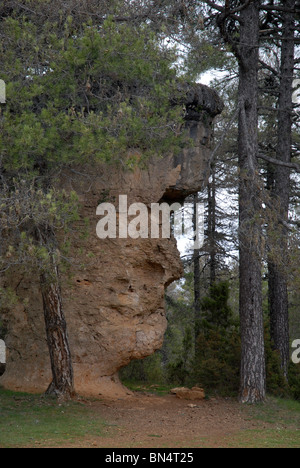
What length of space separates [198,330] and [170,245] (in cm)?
321

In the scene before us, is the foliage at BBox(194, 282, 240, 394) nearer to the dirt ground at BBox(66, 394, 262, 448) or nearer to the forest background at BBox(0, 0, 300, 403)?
the forest background at BBox(0, 0, 300, 403)

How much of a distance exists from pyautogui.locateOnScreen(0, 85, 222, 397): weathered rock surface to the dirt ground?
106 cm

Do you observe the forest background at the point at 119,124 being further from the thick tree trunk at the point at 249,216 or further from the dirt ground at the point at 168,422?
the dirt ground at the point at 168,422

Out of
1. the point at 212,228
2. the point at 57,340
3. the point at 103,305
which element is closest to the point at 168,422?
the point at 57,340

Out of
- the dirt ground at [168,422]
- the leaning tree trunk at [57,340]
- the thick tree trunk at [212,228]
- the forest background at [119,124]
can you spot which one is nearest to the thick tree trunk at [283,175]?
the forest background at [119,124]

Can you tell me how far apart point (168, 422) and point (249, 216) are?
4.42 metres

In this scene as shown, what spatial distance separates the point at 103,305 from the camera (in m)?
12.1

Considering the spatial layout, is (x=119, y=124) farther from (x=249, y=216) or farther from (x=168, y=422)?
(x=168, y=422)

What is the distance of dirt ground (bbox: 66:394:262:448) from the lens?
799 centimetres

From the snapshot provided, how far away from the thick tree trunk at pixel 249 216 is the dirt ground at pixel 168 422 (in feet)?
2.59

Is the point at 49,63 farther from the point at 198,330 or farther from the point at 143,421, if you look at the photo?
the point at 198,330

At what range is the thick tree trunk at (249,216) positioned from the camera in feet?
37.6

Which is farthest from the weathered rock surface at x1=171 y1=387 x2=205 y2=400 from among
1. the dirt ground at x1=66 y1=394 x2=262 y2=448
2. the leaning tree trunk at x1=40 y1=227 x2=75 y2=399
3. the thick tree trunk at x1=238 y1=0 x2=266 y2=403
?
the leaning tree trunk at x1=40 y1=227 x2=75 y2=399

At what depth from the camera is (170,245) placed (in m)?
12.7
